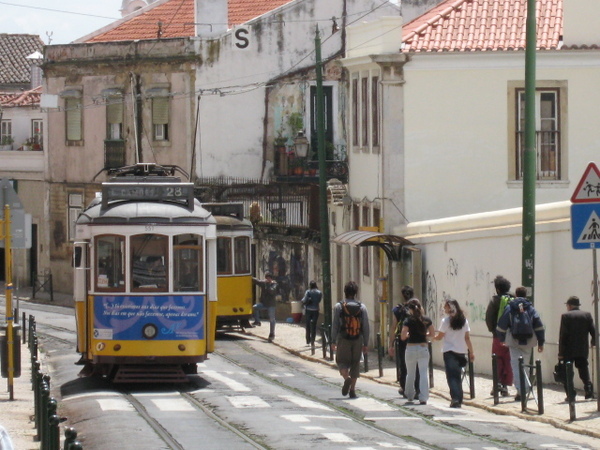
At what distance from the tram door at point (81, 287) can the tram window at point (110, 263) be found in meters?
0.27

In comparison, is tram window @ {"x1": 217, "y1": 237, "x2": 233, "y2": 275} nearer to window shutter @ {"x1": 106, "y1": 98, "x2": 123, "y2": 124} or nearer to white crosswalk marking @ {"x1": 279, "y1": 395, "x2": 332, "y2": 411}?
white crosswalk marking @ {"x1": 279, "y1": 395, "x2": 332, "y2": 411}

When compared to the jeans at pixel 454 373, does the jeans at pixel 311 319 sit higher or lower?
lower

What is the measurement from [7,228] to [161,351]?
2.80 meters

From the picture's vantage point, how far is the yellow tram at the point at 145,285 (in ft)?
65.9

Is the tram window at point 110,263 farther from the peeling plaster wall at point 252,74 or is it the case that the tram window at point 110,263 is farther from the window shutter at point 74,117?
the window shutter at point 74,117

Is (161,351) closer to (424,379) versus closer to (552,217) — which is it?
(424,379)

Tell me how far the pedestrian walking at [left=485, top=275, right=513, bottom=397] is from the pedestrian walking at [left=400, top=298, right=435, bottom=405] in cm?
108

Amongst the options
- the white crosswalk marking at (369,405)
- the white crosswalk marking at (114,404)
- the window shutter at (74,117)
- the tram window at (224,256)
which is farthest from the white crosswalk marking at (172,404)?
the window shutter at (74,117)

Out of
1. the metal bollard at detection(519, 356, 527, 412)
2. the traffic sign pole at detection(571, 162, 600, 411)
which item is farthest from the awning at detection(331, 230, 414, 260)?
the traffic sign pole at detection(571, 162, 600, 411)

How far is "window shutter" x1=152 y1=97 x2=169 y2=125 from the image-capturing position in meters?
48.3

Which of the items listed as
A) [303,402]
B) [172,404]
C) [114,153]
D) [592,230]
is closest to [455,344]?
[303,402]

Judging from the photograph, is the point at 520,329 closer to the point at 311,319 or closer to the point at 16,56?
the point at 311,319

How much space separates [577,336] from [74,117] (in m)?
35.3

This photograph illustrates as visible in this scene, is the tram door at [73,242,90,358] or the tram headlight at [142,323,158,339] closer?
the tram headlight at [142,323,158,339]
